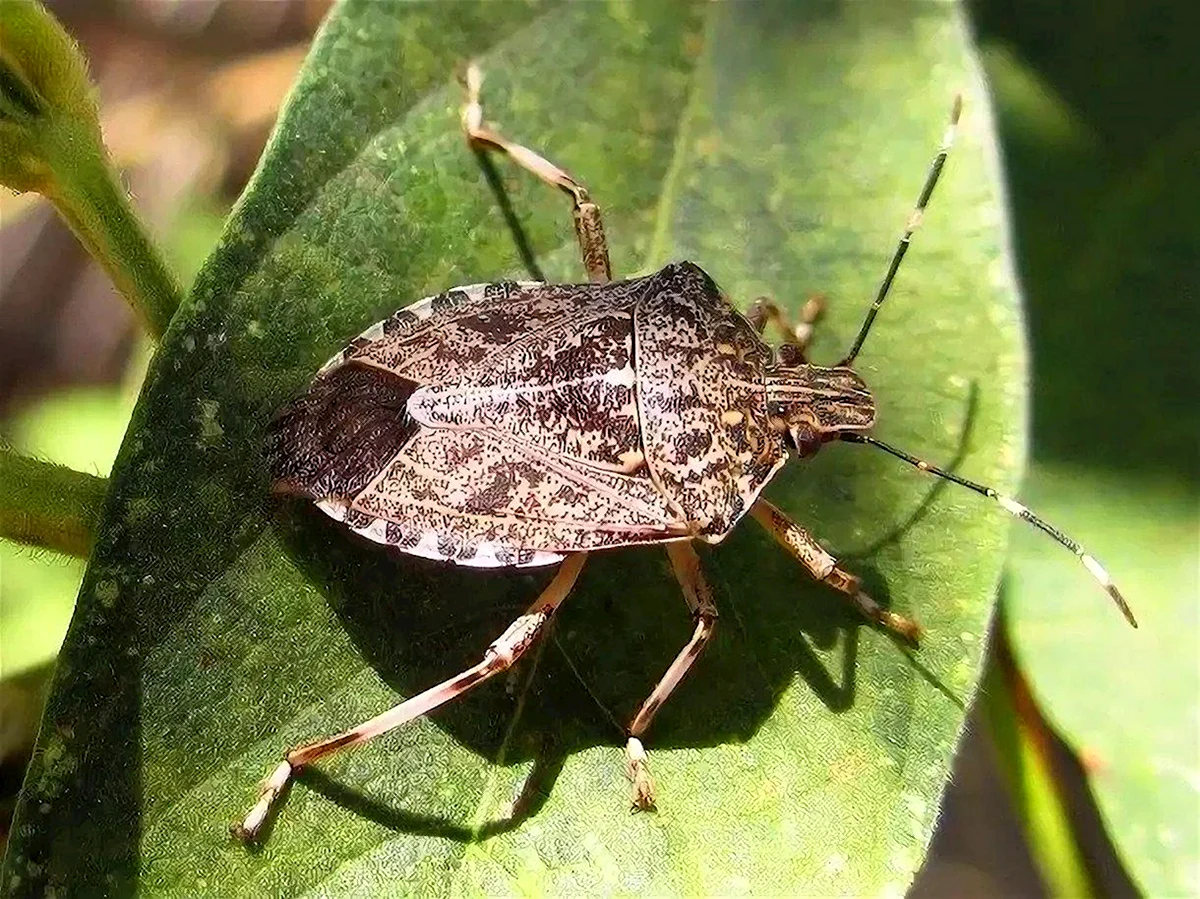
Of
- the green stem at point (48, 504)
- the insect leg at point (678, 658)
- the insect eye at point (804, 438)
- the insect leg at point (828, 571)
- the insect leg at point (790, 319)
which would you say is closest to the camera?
the green stem at point (48, 504)

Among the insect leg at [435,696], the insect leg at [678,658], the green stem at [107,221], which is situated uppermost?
the green stem at [107,221]

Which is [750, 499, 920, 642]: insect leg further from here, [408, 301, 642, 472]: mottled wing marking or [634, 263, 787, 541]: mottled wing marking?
[408, 301, 642, 472]: mottled wing marking

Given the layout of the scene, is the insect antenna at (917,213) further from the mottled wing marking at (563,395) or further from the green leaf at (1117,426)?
the green leaf at (1117,426)

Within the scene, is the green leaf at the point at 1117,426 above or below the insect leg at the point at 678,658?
below

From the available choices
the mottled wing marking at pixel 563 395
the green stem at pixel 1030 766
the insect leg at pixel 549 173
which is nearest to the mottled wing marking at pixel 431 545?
the mottled wing marking at pixel 563 395

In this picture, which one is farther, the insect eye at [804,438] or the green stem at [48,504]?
the insect eye at [804,438]

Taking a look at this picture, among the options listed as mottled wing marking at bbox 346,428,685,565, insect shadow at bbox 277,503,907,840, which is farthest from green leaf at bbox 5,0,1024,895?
mottled wing marking at bbox 346,428,685,565
